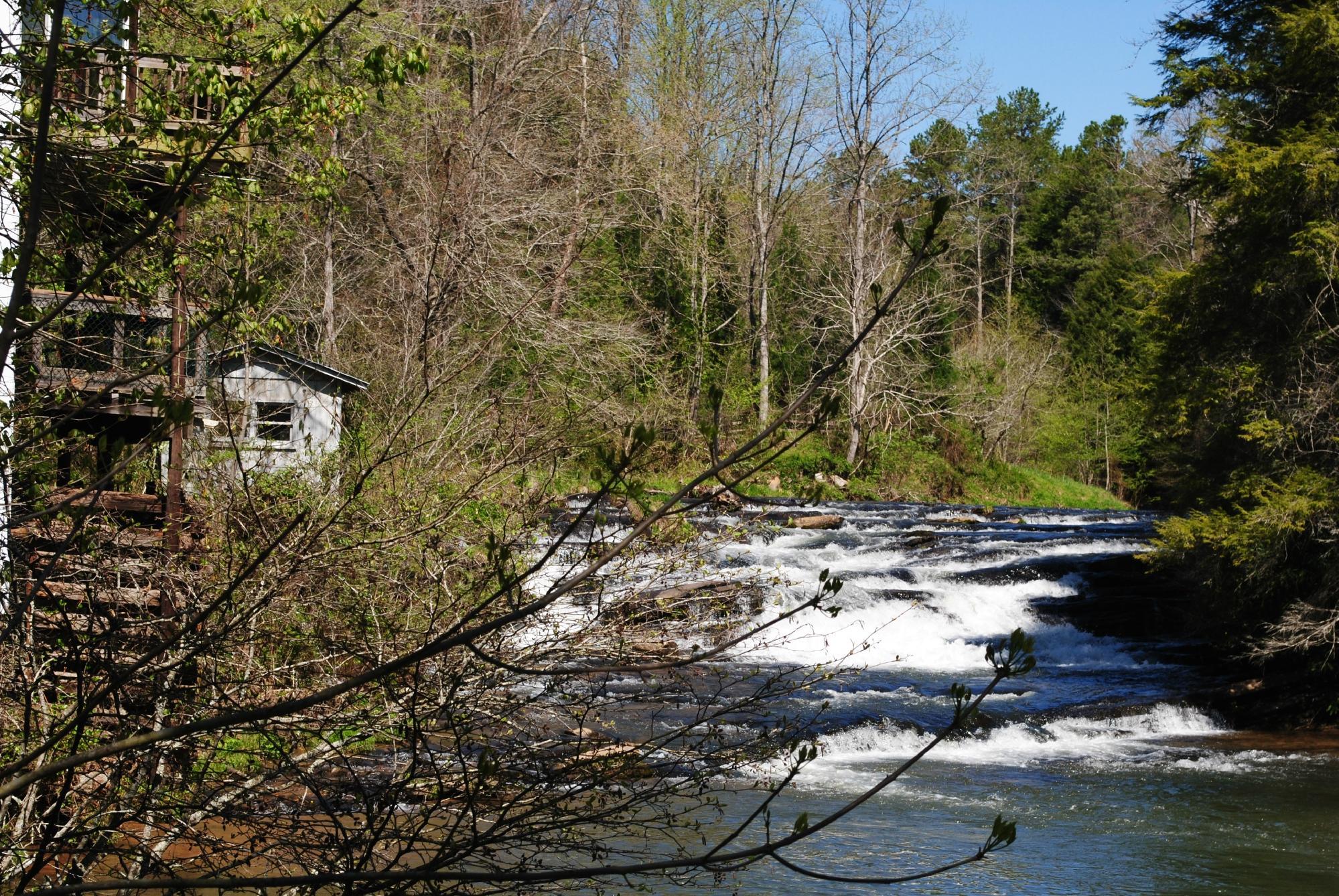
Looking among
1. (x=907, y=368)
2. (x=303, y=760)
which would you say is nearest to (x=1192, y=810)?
(x=303, y=760)

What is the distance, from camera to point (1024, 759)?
430 inches

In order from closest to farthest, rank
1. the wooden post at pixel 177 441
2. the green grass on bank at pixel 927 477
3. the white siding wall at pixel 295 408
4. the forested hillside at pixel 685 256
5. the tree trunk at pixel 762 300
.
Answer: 1. the wooden post at pixel 177 441
2. the white siding wall at pixel 295 408
3. the forested hillside at pixel 685 256
4. the green grass on bank at pixel 927 477
5. the tree trunk at pixel 762 300

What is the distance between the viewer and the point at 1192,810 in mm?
9406

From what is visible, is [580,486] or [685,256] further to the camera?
[685,256]

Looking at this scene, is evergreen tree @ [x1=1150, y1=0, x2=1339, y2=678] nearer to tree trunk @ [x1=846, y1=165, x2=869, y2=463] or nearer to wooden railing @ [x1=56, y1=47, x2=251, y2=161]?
wooden railing @ [x1=56, y1=47, x2=251, y2=161]

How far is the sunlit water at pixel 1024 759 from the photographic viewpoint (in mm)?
7879

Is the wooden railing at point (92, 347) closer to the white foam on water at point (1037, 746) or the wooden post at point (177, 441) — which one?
the wooden post at point (177, 441)

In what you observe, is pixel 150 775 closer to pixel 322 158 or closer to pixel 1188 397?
pixel 322 158

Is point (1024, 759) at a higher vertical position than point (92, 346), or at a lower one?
lower

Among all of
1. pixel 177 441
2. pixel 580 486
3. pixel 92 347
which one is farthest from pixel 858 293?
pixel 92 347

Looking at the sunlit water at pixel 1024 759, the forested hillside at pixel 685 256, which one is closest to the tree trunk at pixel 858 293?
the forested hillside at pixel 685 256

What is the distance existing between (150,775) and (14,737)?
783 mm

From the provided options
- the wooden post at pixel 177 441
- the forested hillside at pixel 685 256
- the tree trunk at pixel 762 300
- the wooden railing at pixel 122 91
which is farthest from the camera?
the tree trunk at pixel 762 300

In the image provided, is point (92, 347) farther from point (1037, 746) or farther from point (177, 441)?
point (1037, 746)
